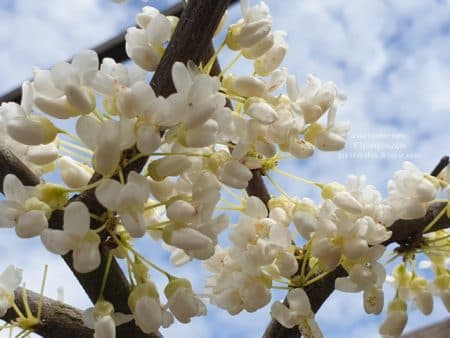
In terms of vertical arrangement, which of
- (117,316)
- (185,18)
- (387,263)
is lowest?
(117,316)

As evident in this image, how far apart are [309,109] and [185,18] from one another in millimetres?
118

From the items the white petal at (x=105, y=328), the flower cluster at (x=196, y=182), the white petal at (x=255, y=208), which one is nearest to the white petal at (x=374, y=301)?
the flower cluster at (x=196, y=182)

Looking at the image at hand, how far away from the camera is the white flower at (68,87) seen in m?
0.46

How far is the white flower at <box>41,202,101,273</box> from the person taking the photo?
0.46 m

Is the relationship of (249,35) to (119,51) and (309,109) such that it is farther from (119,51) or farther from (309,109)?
(119,51)

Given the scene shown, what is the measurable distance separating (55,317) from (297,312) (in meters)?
0.20

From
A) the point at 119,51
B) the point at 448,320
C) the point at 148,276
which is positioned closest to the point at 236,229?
the point at 148,276

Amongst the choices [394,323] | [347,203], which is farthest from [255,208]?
[394,323]

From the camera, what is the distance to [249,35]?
1.74ft

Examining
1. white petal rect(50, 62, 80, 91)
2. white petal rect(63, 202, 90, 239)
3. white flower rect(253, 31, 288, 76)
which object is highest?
white flower rect(253, 31, 288, 76)

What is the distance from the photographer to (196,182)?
A: 1.61 ft

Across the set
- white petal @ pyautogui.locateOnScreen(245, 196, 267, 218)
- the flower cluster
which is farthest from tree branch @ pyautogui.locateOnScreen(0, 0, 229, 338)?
white petal @ pyautogui.locateOnScreen(245, 196, 267, 218)

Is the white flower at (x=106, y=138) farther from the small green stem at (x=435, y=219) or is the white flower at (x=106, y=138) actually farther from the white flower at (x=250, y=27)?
the small green stem at (x=435, y=219)

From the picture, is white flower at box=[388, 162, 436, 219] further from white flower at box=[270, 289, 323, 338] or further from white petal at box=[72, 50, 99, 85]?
white petal at box=[72, 50, 99, 85]
